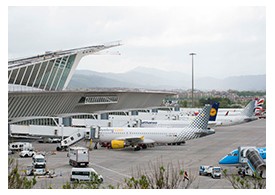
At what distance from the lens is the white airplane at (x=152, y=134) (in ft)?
134

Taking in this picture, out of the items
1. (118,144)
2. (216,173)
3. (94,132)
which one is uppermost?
(94,132)

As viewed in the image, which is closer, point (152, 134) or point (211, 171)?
point (211, 171)

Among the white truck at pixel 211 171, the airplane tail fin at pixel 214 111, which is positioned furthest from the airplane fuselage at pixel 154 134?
the airplane tail fin at pixel 214 111

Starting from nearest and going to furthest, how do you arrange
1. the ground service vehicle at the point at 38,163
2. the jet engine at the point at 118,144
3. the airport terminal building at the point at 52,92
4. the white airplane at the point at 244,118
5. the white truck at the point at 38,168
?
the white truck at the point at 38,168 → the ground service vehicle at the point at 38,163 → the jet engine at the point at 118,144 → the airport terminal building at the point at 52,92 → the white airplane at the point at 244,118

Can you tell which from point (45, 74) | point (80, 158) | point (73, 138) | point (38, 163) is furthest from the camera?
point (45, 74)

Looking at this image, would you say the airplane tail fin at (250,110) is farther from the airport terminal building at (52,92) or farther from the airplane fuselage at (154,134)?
the airplane fuselage at (154,134)

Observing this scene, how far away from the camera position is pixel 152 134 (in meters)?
41.6

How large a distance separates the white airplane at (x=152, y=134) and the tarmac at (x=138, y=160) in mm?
867

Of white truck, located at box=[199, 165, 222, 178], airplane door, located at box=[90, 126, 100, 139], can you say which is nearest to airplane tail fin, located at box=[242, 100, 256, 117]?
airplane door, located at box=[90, 126, 100, 139]

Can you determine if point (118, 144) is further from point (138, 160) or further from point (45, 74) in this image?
point (45, 74)

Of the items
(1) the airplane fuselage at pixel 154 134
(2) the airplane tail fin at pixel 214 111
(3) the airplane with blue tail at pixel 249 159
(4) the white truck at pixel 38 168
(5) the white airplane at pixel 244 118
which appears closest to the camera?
(3) the airplane with blue tail at pixel 249 159

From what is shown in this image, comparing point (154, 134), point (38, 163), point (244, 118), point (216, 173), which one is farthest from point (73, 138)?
point (244, 118)

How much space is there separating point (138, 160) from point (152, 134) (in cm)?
734

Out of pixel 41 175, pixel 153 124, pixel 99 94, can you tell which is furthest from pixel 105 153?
pixel 99 94
